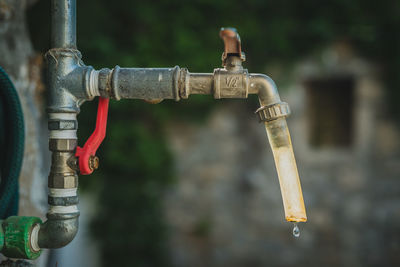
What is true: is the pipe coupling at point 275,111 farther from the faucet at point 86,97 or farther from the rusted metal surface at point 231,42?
the rusted metal surface at point 231,42

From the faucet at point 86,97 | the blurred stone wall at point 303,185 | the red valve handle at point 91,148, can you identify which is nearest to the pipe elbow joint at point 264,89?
the faucet at point 86,97

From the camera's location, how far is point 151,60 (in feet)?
11.3

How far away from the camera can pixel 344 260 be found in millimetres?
3926

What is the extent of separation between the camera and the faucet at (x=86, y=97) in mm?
1207

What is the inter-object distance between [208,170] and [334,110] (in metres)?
1.63

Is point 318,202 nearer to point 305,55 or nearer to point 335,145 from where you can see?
point 335,145

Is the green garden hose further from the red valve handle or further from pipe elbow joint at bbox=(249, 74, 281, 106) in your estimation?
pipe elbow joint at bbox=(249, 74, 281, 106)

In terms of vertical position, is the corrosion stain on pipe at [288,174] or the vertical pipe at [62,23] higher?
the vertical pipe at [62,23]

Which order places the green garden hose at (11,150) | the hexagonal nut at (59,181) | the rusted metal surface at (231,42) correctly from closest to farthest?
the rusted metal surface at (231,42)
the hexagonal nut at (59,181)
the green garden hose at (11,150)

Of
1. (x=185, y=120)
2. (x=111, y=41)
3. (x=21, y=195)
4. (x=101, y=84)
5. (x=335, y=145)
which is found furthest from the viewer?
(x=335, y=145)

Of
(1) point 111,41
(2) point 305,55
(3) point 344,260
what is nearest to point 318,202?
(3) point 344,260

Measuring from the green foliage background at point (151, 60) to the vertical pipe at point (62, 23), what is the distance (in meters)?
2.00

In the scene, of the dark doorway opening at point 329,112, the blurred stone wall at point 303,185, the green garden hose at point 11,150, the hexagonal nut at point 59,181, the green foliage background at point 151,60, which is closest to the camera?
the hexagonal nut at point 59,181

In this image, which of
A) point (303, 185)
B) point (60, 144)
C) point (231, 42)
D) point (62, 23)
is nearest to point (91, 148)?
point (60, 144)
